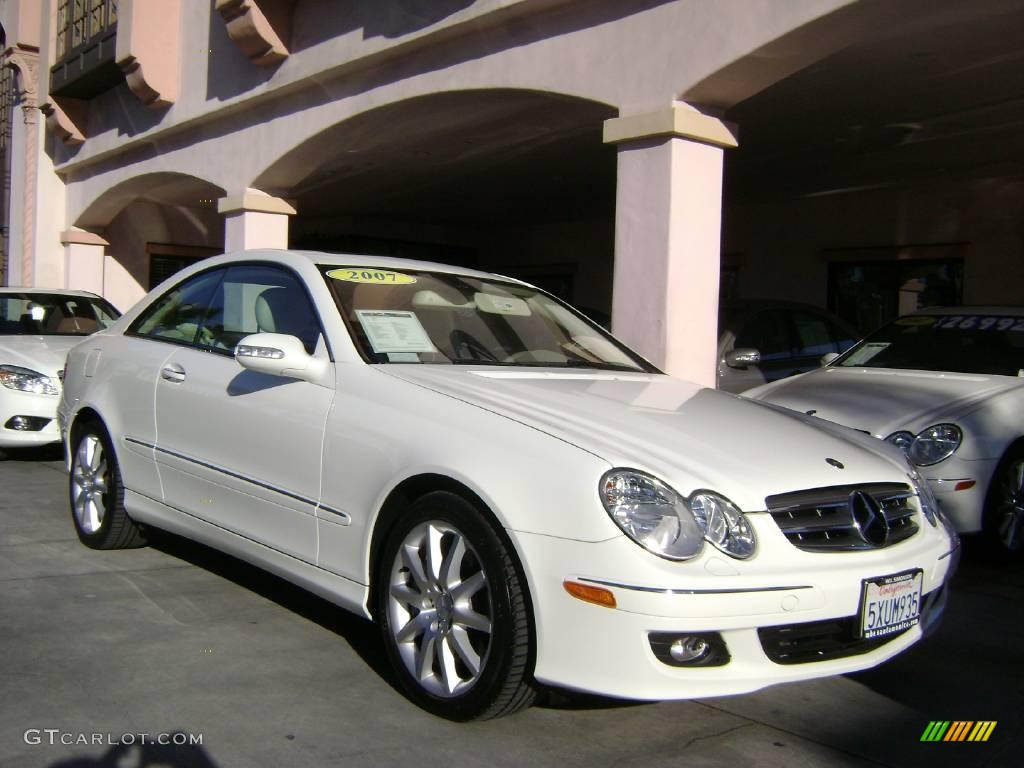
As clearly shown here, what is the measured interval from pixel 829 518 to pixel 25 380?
6.55m

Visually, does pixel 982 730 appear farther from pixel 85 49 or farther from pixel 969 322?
pixel 85 49

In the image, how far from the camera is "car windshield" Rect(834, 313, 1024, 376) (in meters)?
6.29

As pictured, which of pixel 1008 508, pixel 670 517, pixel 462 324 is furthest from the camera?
pixel 1008 508

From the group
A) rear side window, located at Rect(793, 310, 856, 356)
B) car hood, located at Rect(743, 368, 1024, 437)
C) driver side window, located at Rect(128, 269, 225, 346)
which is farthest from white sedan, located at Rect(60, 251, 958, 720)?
rear side window, located at Rect(793, 310, 856, 356)

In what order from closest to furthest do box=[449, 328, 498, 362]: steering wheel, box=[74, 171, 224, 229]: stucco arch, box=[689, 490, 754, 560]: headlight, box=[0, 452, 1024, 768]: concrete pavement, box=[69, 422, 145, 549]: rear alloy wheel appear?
box=[689, 490, 754, 560]: headlight
box=[0, 452, 1024, 768]: concrete pavement
box=[449, 328, 498, 362]: steering wheel
box=[69, 422, 145, 549]: rear alloy wheel
box=[74, 171, 224, 229]: stucco arch

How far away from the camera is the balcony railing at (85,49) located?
1370 centimetres

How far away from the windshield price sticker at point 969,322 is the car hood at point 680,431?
3.23m

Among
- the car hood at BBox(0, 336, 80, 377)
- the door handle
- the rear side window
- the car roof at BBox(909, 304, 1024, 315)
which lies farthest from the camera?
the rear side window

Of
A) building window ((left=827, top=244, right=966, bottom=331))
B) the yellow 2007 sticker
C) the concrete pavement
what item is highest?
building window ((left=827, top=244, right=966, bottom=331))

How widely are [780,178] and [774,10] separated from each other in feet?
20.6

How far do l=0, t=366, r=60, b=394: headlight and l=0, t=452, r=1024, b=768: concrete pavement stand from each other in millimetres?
3536

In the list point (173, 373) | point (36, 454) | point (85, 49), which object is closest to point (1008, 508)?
point (173, 373)

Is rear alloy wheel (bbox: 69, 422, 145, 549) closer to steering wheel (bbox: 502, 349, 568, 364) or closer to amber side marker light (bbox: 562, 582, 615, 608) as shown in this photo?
steering wheel (bbox: 502, 349, 568, 364)

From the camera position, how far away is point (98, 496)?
17.0ft
